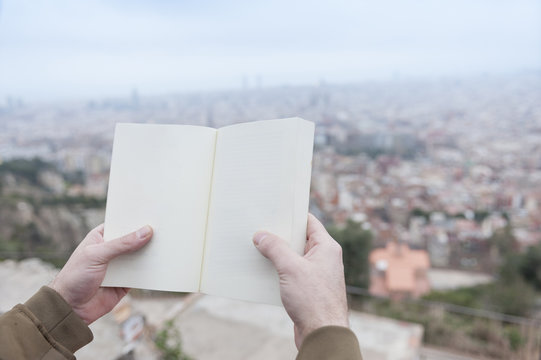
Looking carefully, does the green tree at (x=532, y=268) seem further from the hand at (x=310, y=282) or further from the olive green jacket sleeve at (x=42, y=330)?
the olive green jacket sleeve at (x=42, y=330)

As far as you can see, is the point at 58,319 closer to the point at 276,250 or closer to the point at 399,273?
Answer: the point at 276,250

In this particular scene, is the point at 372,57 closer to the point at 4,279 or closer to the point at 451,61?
the point at 451,61

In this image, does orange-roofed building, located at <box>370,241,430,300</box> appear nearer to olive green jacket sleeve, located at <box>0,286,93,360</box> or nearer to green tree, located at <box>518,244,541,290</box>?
green tree, located at <box>518,244,541,290</box>

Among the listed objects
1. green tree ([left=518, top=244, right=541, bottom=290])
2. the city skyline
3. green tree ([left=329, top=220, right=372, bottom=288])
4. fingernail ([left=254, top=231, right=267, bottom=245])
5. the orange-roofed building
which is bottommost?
the orange-roofed building

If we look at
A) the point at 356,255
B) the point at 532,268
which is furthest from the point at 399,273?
the point at 532,268

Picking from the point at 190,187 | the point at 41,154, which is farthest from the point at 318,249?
Answer: the point at 41,154

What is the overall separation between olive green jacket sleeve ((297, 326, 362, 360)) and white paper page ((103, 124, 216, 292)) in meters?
0.25

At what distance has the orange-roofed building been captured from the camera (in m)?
7.41

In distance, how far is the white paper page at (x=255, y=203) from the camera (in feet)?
2.08

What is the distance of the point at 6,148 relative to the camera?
657 inches

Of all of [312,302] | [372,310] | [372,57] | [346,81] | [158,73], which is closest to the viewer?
[312,302]

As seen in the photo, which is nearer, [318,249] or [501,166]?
[318,249]

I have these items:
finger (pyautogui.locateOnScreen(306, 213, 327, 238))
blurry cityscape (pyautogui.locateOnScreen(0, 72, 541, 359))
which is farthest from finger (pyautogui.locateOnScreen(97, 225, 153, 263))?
blurry cityscape (pyautogui.locateOnScreen(0, 72, 541, 359))

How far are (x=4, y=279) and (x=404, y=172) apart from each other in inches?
764
